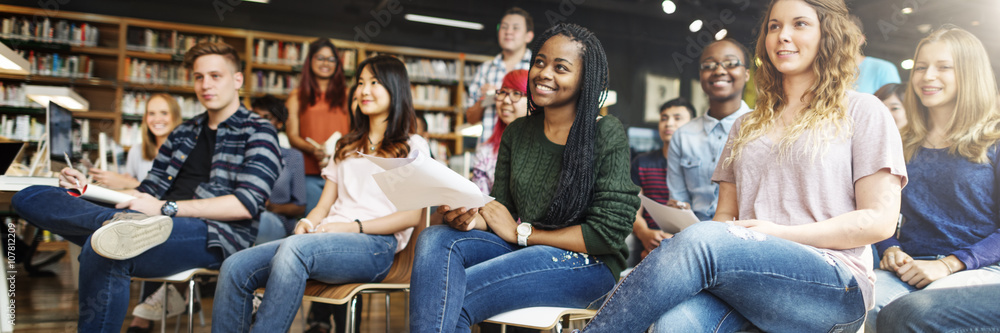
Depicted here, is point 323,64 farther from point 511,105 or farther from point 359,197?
point 359,197

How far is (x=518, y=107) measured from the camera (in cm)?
245

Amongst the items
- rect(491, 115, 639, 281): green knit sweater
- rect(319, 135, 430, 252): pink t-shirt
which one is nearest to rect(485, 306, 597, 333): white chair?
rect(491, 115, 639, 281): green knit sweater

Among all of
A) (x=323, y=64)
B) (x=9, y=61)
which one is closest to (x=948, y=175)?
(x=323, y=64)

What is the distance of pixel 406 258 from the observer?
199 cm

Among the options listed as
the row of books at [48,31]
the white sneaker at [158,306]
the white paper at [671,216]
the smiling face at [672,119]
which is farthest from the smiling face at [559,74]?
the row of books at [48,31]

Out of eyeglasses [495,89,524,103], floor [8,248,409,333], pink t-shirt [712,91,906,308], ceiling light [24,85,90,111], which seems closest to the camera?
pink t-shirt [712,91,906,308]

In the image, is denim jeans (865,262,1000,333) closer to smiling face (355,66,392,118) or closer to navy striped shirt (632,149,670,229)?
navy striped shirt (632,149,670,229)

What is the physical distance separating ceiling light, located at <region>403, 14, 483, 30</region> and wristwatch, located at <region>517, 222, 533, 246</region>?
21.5ft

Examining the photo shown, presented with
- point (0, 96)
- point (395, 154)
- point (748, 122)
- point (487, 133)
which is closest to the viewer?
point (748, 122)

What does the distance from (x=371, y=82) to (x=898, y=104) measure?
1836mm

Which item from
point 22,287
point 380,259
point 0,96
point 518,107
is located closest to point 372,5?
point 0,96

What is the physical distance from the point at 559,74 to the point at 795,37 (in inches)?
22.5

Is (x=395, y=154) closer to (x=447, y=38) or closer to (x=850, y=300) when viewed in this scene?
(x=850, y=300)

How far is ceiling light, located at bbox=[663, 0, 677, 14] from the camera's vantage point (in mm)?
6552
